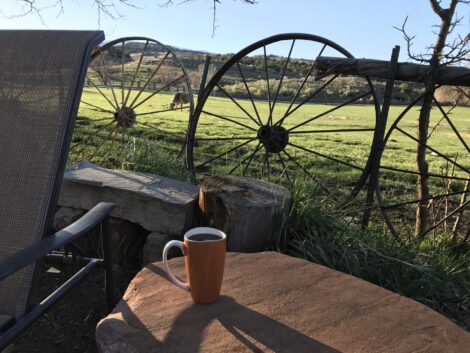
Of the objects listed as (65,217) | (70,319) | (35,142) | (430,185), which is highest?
(35,142)

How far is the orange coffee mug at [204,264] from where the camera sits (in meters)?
1.12

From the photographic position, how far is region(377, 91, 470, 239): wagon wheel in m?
2.78

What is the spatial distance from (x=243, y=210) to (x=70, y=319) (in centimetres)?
90

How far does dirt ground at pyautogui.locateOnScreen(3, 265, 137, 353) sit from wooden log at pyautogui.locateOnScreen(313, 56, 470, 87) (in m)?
1.73

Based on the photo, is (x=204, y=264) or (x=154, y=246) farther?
(x=154, y=246)

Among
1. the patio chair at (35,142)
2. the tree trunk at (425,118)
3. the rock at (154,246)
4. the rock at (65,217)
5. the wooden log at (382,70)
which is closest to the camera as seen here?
the patio chair at (35,142)

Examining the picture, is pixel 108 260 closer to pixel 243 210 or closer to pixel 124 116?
pixel 243 210

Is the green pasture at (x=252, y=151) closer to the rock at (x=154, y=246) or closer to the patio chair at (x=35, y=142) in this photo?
the rock at (x=154, y=246)

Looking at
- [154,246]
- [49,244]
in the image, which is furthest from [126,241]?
[49,244]

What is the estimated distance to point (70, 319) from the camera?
79.7 inches

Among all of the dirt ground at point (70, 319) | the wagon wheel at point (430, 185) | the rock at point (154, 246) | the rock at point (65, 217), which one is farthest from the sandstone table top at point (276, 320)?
the wagon wheel at point (430, 185)

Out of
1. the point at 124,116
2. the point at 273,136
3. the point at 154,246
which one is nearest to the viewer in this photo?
the point at 154,246

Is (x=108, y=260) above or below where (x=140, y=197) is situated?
below

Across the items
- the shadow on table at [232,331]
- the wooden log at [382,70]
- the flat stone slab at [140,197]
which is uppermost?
the wooden log at [382,70]
